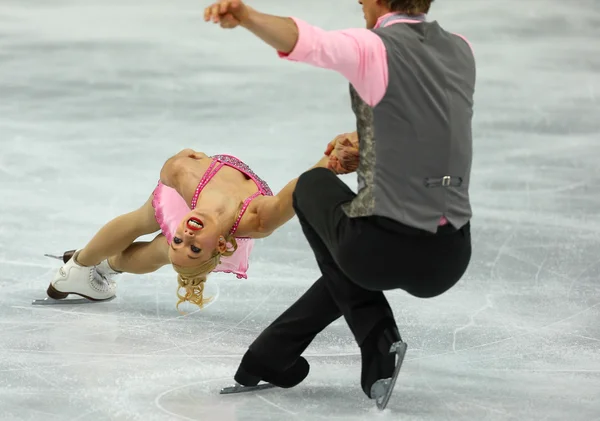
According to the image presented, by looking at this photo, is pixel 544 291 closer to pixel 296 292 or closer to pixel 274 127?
pixel 296 292

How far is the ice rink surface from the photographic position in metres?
3.67

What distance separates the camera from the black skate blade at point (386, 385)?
3.29m

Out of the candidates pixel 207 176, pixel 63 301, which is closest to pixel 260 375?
pixel 207 176

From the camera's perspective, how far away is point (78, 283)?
4629 millimetres

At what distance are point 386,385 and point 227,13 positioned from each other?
4.56 feet

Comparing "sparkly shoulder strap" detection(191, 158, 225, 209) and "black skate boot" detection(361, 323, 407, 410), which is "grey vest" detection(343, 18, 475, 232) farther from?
"sparkly shoulder strap" detection(191, 158, 225, 209)

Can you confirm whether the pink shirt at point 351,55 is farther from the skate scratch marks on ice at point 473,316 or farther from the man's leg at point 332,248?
the skate scratch marks on ice at point 473,316

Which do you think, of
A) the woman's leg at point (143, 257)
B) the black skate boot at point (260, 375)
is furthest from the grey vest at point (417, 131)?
the woman's leg at point (143, 257)

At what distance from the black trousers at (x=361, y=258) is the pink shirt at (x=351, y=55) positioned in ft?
1.37

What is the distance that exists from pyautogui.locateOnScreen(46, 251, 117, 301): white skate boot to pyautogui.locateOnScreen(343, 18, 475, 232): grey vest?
1.93 meters

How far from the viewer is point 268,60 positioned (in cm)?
778

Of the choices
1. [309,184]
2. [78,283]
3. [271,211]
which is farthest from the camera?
[78,283]

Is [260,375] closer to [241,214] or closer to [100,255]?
[241,214]

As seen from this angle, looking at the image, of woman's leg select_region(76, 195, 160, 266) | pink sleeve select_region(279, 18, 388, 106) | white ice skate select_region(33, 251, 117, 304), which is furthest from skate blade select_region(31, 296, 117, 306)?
pink sleeve select_region(279, 18, 388, 106)
